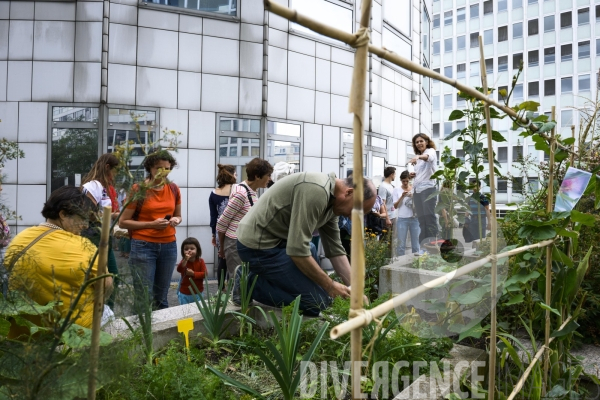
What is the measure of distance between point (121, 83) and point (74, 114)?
2.51 feet

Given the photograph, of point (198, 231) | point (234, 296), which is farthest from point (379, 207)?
point (234, 296)

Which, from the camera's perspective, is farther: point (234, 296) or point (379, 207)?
point (379, 207)

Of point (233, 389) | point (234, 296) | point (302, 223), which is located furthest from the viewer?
point (234, 296)

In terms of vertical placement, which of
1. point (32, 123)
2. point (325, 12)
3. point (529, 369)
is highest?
point (325, 12)

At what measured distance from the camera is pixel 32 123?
707 cm

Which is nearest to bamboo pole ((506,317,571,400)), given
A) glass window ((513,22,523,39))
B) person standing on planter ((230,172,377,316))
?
person standing on planter ((230,172,377,316))

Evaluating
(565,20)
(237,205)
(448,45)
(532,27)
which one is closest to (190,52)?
(237,205)

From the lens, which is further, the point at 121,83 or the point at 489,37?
the point at 489,37

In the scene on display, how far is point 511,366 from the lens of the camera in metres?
3.01

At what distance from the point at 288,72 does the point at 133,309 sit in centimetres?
727

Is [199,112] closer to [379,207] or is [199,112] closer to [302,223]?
[379,207]

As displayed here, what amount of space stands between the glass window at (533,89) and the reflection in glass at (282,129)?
3778 centimetres

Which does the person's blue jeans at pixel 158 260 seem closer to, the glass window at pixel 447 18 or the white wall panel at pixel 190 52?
the white wall panel at pixel 190 52

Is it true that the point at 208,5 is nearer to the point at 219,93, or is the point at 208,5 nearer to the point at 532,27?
the point at 219,93
